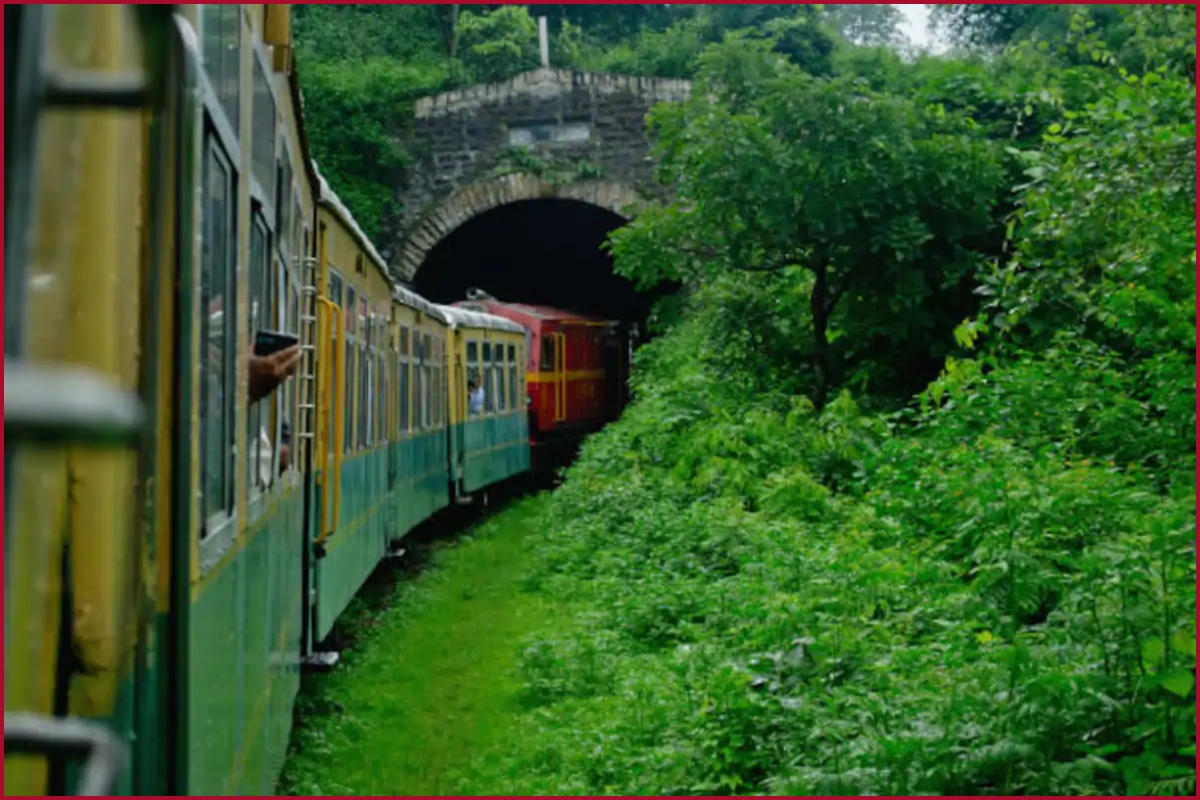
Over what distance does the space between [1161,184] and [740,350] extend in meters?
9.43

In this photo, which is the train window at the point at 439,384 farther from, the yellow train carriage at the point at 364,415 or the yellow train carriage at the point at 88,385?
the yellow train carriage at the point at 88,385

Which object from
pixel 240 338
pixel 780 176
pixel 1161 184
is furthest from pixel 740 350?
pixel 240 338

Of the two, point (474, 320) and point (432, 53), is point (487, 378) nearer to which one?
point (474, 320)

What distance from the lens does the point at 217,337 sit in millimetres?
2631

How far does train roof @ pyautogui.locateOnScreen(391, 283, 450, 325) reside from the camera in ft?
35.8

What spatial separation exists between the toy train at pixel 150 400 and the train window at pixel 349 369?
198cm

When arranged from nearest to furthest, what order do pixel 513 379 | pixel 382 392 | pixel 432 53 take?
1. pixel 382 392
2. pixel 513 379
3. pixel 432 53

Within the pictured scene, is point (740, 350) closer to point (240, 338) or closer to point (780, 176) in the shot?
point (780, 176)

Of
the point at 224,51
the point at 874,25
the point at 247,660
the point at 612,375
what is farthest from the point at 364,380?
the point at 874,25

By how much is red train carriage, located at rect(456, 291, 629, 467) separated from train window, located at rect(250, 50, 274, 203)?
14.9 metres

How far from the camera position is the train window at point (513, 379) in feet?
59.7

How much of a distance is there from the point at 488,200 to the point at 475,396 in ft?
29.9

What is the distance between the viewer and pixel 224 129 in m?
2.68

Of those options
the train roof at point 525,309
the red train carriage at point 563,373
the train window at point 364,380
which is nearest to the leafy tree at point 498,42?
the red train carriage at point 563,373
